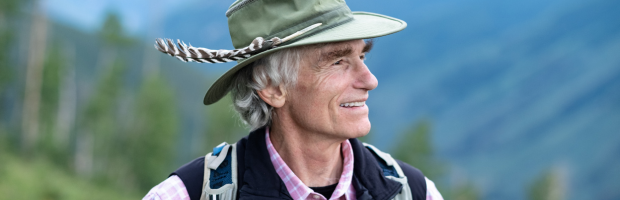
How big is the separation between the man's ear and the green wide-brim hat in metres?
0.18

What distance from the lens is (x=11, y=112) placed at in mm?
43531

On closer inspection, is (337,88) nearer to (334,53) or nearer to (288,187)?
(334,53)

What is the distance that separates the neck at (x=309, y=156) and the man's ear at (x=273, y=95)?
0.14 metres

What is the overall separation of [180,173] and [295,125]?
21.8 inches

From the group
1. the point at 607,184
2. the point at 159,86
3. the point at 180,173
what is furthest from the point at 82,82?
the point at 180,173

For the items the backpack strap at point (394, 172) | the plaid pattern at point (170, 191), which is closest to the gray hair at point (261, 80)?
the plaid pattern at point (170, 191)

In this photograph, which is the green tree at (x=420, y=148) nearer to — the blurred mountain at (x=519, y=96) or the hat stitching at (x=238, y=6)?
the blurred mountain at (x=519, y=96)

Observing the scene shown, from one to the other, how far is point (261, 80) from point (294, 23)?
322 mm

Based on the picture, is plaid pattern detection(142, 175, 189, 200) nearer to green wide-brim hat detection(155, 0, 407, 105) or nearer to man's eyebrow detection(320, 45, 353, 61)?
green wide-brim hat detection(155, 0, 407, 105)

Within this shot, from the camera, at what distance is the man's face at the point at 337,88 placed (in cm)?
229

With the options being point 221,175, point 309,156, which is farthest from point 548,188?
point 221,175

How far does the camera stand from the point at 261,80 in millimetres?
2404

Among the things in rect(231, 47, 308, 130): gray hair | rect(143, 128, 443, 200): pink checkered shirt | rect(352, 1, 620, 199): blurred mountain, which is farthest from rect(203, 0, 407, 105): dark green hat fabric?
rect(352, 1, 620, 199): blurred mountain

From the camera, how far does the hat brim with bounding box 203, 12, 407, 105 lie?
84.3 inches
